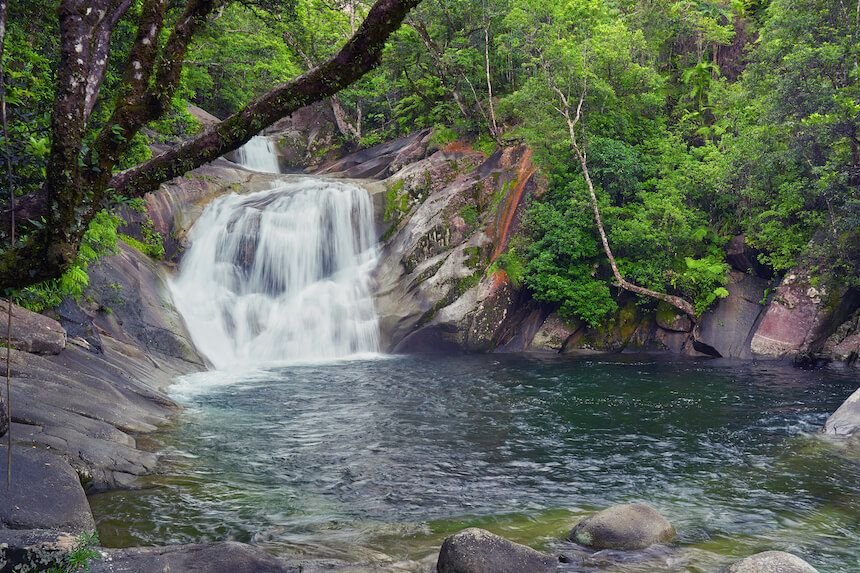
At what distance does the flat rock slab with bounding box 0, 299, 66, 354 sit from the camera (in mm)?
11844

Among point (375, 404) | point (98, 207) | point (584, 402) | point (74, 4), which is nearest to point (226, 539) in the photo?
point (98, 207)

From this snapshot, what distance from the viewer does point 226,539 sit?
25.4 feet

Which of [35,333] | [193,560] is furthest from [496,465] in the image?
[35,333]

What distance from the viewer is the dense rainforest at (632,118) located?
65.0 feet

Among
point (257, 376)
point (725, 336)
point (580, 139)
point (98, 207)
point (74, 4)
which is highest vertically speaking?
point (580, 139)

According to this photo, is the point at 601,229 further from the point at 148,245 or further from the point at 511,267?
the point at 148,245

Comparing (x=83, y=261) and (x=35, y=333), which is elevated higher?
(x=83, y=261)

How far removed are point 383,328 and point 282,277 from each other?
→ 4.51 metres

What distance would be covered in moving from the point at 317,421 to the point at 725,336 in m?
15.4

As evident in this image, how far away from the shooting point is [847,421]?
1224 centimetres

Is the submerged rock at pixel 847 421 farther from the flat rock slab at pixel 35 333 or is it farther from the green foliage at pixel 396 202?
the green foliage at pixel 396 202

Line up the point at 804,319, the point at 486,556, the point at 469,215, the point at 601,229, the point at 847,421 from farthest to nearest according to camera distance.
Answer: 1. the point at 469,215
2. the point at 601,229
3. the point at 804,319
4. the point at 847,421
5. the point at 486,556

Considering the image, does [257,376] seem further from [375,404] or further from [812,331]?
[812,331]

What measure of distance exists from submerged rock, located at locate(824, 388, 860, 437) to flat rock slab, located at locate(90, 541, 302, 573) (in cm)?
1061
